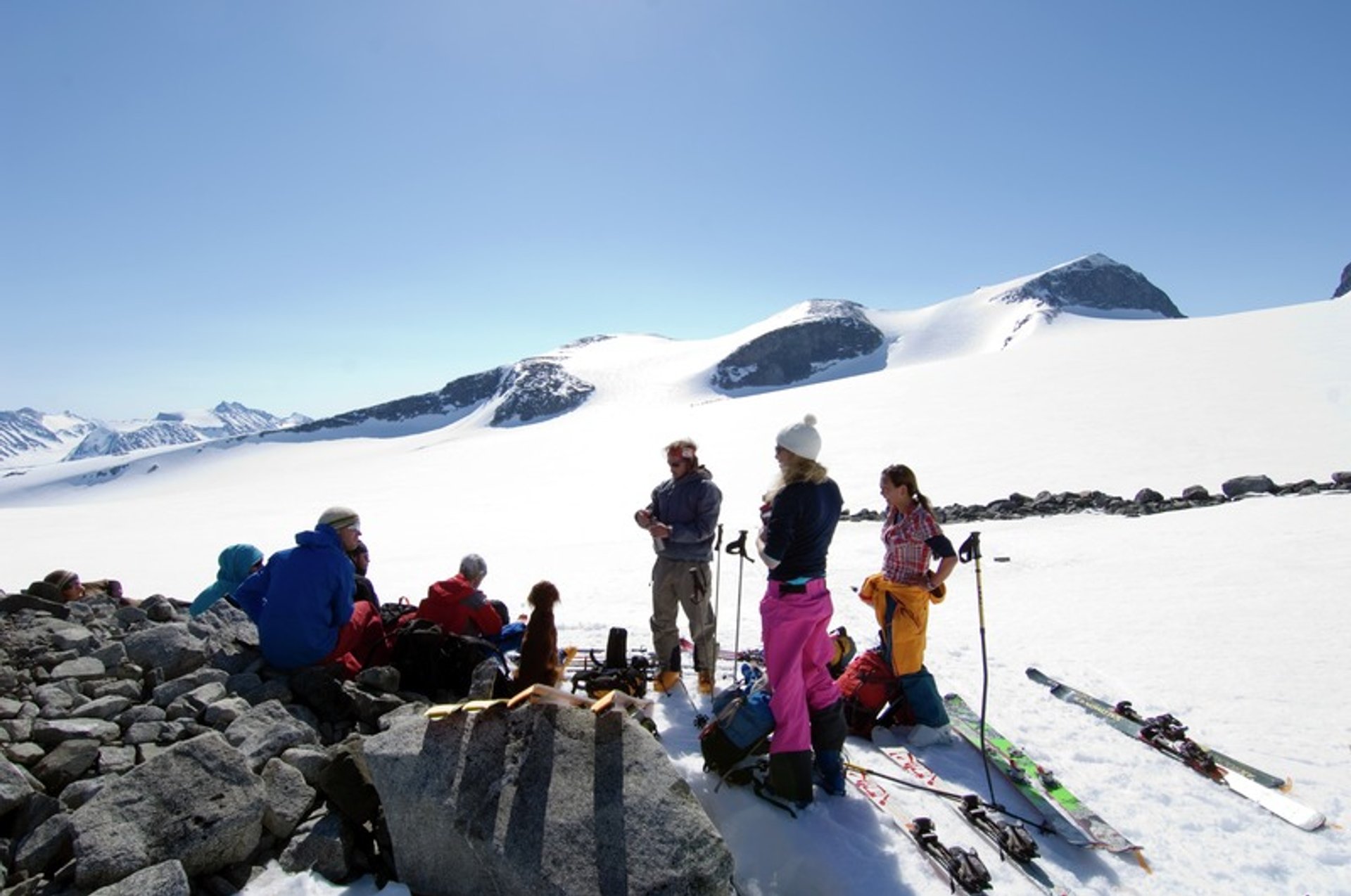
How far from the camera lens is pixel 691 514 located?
240 inches

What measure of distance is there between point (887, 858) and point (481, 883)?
2322mm

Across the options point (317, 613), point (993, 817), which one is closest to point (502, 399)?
point (317, 613)

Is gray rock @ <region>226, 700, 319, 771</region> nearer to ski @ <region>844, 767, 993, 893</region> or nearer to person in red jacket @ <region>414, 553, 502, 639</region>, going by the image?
person in red jacket @ <region>414, 553, 502, 639</region>

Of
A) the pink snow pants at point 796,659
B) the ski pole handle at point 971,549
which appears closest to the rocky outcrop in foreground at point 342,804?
the pink snow pants at point 796,659

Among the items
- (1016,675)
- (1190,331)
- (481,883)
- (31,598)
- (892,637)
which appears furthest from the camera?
(1190,331)

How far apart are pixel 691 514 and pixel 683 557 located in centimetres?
42

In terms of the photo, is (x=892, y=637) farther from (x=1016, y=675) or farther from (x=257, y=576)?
(x=257, y=576)

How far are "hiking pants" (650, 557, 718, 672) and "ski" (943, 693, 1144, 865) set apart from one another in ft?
7.17

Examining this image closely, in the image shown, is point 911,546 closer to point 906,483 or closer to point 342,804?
point 906,483

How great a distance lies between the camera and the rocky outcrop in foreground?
327 centimetres

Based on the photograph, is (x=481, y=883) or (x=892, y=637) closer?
(x=481, y=883)

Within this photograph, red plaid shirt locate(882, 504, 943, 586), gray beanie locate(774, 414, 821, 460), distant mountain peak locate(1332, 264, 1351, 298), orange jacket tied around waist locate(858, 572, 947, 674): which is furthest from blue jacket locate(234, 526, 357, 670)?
distant mountain peak locate(1332, 264, 1351, 298)

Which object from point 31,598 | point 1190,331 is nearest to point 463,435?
point 1190,331

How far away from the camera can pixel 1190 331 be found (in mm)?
45250
